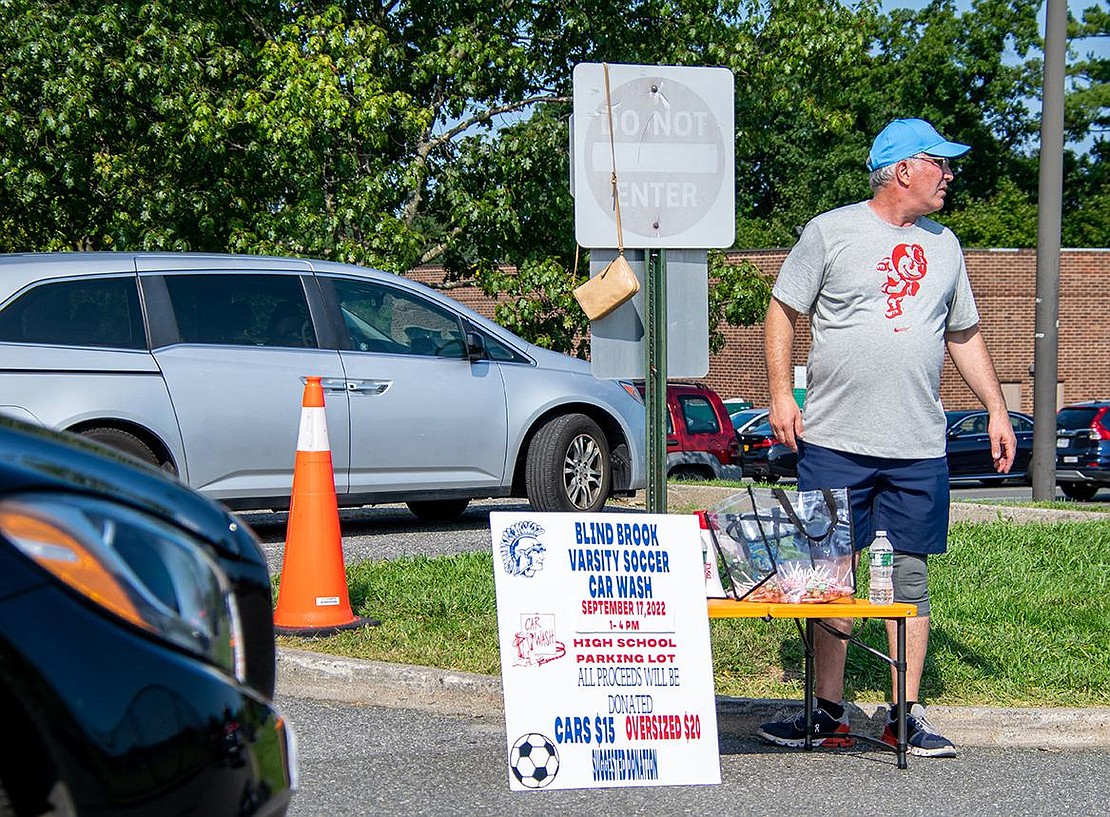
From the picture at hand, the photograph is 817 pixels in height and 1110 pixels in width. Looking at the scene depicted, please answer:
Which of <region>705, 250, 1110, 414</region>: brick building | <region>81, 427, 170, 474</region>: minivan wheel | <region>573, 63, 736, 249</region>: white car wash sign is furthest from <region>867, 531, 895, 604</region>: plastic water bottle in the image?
<region>705, 250, 1110, 414</region>: brick building

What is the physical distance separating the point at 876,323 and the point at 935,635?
202 cm

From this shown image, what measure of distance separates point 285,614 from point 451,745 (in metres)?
1.54

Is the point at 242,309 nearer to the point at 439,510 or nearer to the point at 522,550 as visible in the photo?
the point at 439,510

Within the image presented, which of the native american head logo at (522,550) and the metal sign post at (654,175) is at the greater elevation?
the metal sign post at (654,175)

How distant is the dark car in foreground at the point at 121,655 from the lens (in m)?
1.98

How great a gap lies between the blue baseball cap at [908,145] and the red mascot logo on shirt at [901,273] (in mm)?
316

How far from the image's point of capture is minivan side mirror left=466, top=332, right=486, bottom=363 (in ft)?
31.9

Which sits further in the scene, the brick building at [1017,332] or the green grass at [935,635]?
the brick building at [1017,332]

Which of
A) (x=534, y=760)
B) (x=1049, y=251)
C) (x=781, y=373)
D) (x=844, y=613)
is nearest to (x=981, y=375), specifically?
(x=781, y=373)

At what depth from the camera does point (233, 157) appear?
62.2ft

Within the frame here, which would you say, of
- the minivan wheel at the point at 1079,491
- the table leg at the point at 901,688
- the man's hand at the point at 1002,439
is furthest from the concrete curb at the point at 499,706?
the minivan wheel at the point at 1079,491

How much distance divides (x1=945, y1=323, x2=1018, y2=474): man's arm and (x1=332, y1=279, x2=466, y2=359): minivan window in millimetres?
4953

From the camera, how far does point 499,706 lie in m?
5.58

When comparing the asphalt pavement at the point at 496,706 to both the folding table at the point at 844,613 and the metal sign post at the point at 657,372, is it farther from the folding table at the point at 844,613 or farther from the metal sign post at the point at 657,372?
the metal sign post at the point at 657,372
